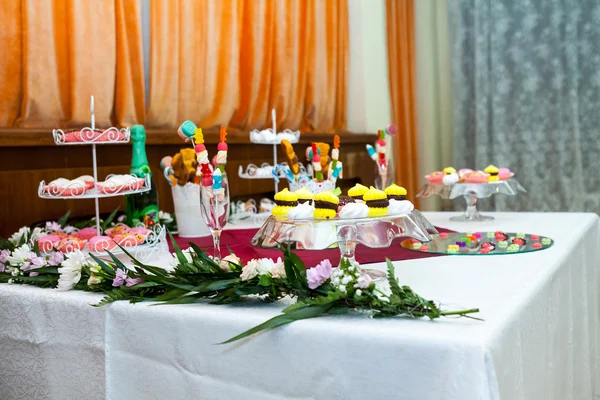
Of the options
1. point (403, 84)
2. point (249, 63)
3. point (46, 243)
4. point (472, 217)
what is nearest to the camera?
point (46, 243)

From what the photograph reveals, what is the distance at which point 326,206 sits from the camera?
3.50 feet

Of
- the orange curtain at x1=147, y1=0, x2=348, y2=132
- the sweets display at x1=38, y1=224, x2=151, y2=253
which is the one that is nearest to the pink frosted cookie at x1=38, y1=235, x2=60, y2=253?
the sweets display at x1=38, y1=224, x2=151, y2=253

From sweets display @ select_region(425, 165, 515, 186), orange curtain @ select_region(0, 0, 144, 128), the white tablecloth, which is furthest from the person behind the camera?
sweets display @ select_region(425, 165, 515, 186)

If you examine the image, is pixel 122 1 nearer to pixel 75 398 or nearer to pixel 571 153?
pixel 75 398

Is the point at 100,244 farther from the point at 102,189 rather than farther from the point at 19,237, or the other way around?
the point at 19,237

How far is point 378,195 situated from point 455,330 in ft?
1.10

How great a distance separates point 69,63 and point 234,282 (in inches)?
45.5

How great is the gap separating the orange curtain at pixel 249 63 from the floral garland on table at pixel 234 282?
1084mm

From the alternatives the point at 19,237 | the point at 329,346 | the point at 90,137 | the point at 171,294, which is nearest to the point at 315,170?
the point at 90,137

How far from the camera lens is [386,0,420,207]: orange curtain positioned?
349 centimetres

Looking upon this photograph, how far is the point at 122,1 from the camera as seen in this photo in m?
2.02

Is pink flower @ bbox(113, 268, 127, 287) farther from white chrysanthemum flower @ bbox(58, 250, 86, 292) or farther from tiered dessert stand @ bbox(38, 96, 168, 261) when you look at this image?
tiered dessert stand @ bbox(38, 96, 168, 261)

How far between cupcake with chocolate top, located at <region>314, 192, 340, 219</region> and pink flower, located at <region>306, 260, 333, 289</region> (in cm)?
17

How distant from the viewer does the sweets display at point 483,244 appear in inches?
53.8
